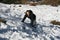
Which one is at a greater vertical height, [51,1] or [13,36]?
[13,36]

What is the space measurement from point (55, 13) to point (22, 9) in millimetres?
2313

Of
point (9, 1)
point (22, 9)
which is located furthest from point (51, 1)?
point (22, 9)

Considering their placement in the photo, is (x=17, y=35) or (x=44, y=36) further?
(x=44, y=36)

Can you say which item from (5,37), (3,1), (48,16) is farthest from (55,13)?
(5,37)

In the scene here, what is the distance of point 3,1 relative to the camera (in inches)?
803

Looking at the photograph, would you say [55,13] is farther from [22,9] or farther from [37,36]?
[37,36]

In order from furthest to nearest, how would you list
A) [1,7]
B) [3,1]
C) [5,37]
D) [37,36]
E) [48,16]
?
[3,1], [1,7], [48,16], [37,36], [5,37]

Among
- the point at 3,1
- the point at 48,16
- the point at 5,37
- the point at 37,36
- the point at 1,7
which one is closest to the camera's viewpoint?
the point at 5,37

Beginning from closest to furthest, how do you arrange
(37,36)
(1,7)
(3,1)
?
1. (37,36)
2. (1,7)
3. (3,1)

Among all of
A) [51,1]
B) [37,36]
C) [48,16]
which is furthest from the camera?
[51,1]

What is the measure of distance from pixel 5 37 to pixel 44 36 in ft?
5.57

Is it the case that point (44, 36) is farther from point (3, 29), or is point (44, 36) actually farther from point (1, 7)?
point (1, 7)

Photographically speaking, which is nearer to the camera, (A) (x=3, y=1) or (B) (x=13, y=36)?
(B) (x=13, y=36)

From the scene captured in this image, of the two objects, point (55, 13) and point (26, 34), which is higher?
point (26, 34)
